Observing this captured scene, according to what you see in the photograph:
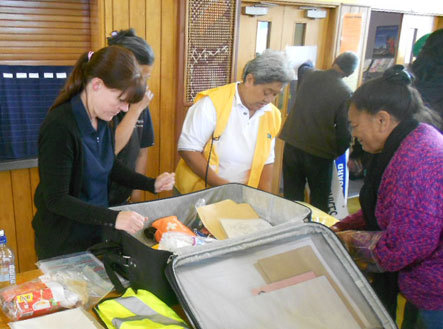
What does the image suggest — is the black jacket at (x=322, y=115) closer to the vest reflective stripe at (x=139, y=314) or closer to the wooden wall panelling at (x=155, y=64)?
the wooden wall panelling at (x=155, y=64)

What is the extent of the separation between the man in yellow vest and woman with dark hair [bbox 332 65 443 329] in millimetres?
550

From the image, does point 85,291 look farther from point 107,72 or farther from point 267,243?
point 107,72

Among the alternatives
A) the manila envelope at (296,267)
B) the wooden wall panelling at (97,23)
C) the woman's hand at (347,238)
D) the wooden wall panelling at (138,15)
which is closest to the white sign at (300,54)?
the wooden wall panelling at (138,15)

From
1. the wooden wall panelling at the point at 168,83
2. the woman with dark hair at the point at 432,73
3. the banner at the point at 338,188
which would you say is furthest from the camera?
the banner at the point at 338,188

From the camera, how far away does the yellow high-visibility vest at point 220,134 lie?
1.91 m

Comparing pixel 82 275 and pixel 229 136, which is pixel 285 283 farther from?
pixel 229 136

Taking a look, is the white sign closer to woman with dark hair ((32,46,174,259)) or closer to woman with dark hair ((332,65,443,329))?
woman with dark hair ((332,65,443,329))

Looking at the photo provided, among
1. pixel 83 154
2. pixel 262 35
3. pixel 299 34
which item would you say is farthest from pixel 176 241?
pixel 299 34

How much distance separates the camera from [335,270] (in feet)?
3.97

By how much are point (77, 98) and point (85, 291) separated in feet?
1.99

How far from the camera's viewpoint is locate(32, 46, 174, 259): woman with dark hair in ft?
4.20

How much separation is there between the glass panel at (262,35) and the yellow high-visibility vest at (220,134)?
5.38ft

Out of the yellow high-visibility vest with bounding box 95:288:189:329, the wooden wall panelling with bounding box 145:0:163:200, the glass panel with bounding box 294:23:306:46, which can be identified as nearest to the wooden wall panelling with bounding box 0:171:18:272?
the wooden wall panelling with bounding box 145:0:163:200

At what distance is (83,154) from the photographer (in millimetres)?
1361
